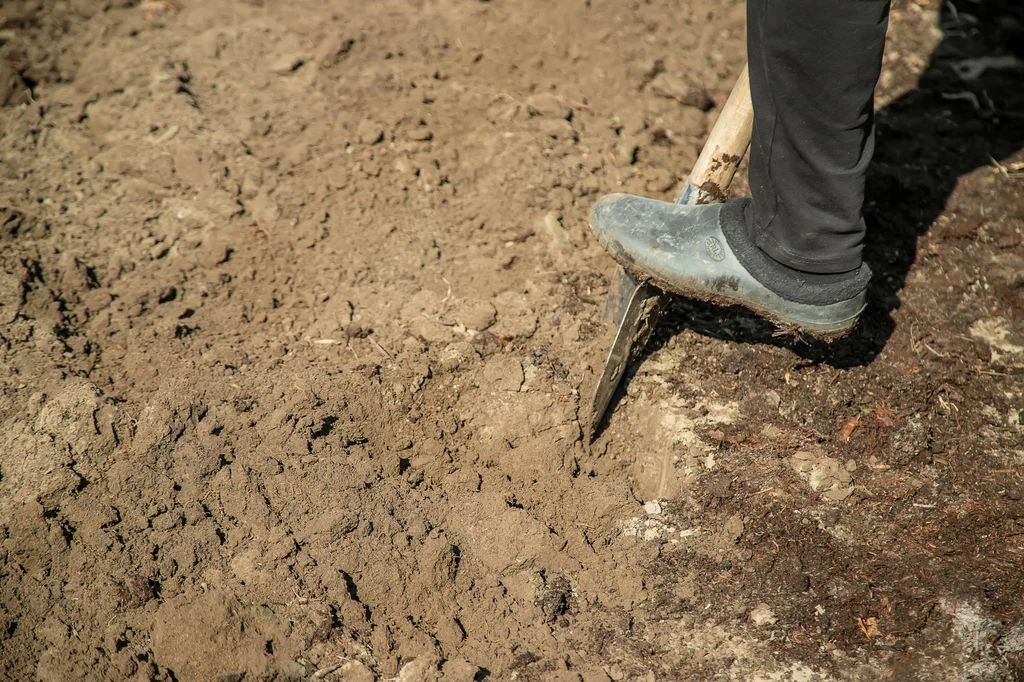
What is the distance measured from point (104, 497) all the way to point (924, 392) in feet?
8.19

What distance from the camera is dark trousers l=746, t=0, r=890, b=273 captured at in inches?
61.5

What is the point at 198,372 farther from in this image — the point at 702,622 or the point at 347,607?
the point at 702,622

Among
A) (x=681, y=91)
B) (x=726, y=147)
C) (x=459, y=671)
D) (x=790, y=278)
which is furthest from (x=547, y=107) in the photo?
(x=459, y=671)

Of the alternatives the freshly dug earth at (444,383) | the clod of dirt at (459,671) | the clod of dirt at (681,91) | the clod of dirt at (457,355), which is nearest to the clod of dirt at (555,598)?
the freshly dug earth at (444,383)

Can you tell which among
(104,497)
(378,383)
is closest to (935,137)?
(378,383)

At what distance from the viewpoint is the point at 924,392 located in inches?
94.2

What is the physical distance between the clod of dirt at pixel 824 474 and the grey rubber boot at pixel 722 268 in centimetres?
48

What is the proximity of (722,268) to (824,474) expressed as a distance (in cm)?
78

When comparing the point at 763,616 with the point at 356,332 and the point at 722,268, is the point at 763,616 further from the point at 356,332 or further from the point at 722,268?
the point at 356,332

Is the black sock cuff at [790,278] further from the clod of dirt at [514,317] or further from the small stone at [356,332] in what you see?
the small stone at [356,332]

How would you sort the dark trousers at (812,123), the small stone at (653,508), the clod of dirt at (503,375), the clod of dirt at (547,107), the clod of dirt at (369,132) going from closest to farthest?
the dark trousers at (812,123)
the small stone at (653,508)
the clod of dirt at (503,375)
the clod of dirt at (369,132)
the clod of dirt at (547,107)

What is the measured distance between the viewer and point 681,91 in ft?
10.6

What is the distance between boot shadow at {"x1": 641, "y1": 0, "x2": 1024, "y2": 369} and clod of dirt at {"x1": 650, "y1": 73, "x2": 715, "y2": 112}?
77 cm

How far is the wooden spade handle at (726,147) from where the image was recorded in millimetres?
1964
